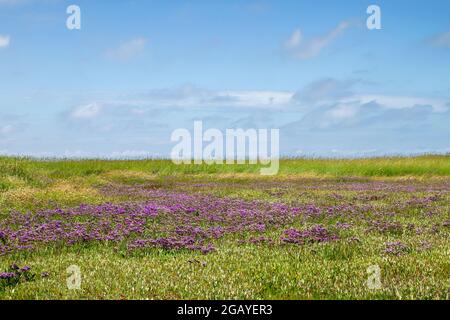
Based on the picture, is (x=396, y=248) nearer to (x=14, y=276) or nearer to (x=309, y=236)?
(x=309, y=236)

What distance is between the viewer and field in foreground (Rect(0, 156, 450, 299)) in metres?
8.81

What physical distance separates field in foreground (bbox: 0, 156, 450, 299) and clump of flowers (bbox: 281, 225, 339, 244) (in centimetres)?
3

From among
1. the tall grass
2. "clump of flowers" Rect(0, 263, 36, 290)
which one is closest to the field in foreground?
"clump of flowers" Rect(0, 263, 36, 290)

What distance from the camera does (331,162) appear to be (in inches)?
2068

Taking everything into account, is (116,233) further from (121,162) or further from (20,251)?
(121,162)

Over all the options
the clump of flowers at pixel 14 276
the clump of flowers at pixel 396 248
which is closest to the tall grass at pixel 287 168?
the clump of flowers at pixel 396 248

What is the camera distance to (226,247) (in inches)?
513

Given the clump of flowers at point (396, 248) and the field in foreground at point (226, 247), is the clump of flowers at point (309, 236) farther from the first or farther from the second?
the clump of flowers at point (396, 248)

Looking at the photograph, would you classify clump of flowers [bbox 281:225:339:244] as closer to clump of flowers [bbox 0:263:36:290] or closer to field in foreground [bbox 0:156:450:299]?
field in foreground [bbox 0:156:450:299]

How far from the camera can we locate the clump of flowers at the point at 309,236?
13.5 meters

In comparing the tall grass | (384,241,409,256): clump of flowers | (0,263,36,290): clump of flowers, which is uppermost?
the tall grass

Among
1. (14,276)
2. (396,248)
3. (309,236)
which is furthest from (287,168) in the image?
(14,276)
